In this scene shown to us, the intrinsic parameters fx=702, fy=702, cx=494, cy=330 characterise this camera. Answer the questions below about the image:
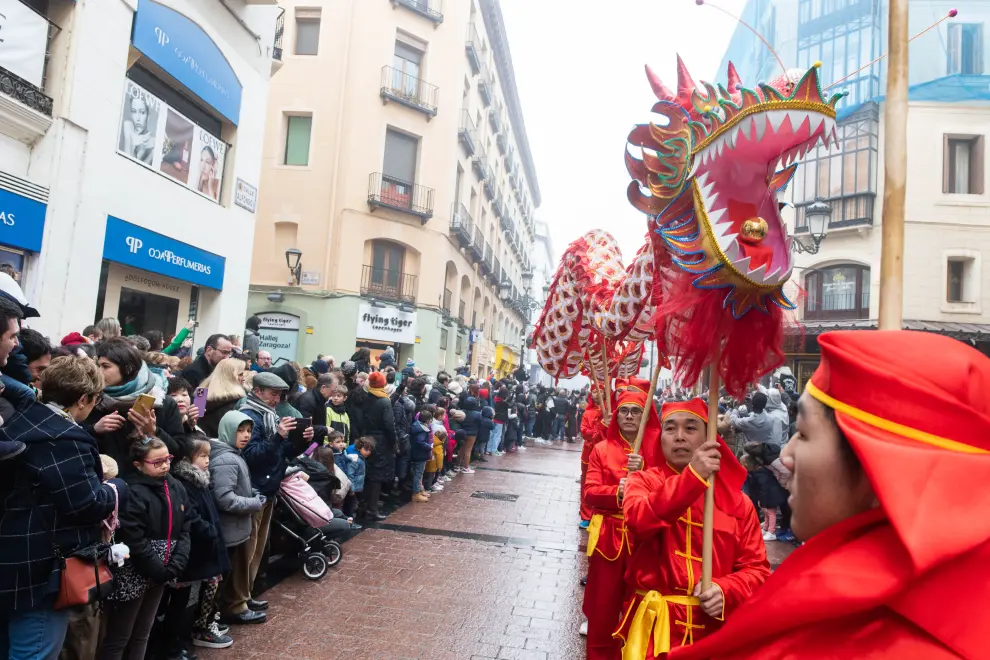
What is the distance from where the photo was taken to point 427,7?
24.1m

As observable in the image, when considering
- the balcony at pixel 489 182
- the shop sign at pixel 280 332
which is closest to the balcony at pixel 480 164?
the balcony at pixel 489 182

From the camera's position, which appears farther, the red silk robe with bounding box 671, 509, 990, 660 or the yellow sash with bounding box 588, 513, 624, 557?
the yellow sash with bounding box 588, 513, 624, 557

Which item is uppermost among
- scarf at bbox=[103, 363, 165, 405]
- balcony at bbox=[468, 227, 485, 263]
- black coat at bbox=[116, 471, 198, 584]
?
balcony at bbox=[468, 227, 485, 263]

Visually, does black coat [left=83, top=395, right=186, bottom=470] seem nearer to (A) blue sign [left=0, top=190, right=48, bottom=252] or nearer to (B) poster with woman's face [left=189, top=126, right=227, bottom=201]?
(A) blue sign [left=0, top=190, right=48, bottom=252]

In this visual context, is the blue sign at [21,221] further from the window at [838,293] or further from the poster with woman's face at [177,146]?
the window at [838,293]

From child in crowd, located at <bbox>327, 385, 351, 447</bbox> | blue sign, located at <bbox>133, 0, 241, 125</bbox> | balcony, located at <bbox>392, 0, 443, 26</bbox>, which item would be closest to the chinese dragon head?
child in crowd, located at <bbox>327, 385, 351, 447</bbox>

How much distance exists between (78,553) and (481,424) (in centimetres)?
1268

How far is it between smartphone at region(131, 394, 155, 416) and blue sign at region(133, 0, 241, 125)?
27.1 feet

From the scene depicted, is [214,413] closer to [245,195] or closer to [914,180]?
[245,195]

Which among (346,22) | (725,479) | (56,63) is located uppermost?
(346,22)

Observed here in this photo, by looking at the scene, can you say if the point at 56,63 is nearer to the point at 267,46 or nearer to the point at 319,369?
the point at 319,369

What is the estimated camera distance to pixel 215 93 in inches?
484

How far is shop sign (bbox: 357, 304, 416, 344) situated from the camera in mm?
22391

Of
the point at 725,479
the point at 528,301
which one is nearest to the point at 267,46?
the point at 725,479
